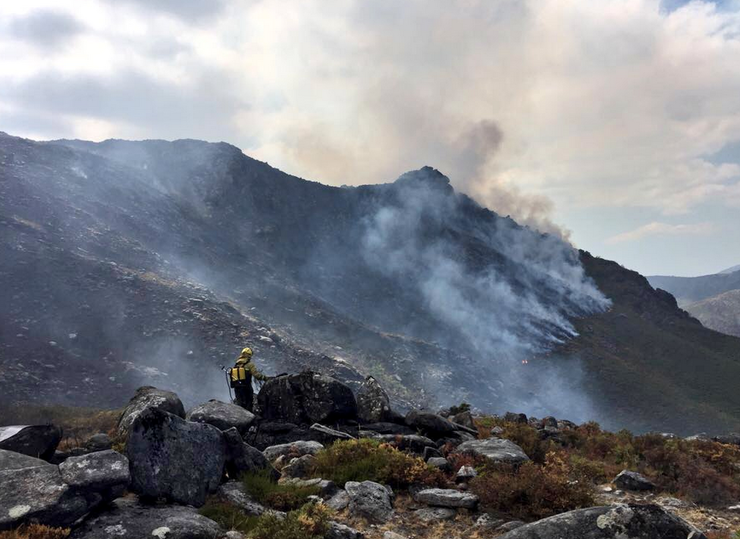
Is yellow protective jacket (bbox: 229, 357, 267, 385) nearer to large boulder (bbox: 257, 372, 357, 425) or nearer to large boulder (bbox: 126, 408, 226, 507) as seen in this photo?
large boulder (bbox: 257, 372, 357, 425)

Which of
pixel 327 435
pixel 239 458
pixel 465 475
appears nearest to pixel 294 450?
pixel 327 435

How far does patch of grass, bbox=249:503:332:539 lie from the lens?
6172 millimetres

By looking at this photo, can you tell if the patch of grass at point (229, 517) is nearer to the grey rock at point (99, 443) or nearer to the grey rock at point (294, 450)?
the grey rock at point (294, 450)

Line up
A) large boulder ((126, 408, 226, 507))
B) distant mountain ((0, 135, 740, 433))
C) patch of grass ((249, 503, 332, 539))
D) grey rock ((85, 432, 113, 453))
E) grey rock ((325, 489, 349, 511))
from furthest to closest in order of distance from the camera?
distant mountain ((0, 135, 740, 433)) → grey rock ((85, 432, 113, 453)) → grey rock ((325, 489, 349, 511)) → large boulder ((126, 408, 226, 507)) → patch of grass ((249, 503, 332, 539))

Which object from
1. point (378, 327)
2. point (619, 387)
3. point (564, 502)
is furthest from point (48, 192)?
point (619, 387)

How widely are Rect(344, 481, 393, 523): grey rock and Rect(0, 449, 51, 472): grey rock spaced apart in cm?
479

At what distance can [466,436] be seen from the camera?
14.0 m

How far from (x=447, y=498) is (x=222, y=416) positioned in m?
5.56

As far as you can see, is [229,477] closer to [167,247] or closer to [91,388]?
[91,388]

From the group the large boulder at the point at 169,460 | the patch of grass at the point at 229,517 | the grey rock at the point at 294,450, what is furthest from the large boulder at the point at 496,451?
the large boulder at the point at 169,460

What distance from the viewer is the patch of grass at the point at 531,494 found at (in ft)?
25.4

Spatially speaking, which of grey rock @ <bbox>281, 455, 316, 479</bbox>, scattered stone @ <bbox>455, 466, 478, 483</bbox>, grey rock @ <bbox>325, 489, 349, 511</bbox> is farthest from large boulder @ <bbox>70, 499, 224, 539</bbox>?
scattered stone @ <bbox>455, 466, 478, 483</bbox>

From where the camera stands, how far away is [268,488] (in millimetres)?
7949

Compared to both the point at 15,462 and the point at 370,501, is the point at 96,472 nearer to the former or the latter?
the point at 15,462
